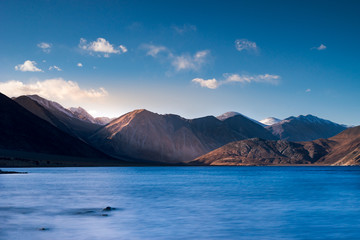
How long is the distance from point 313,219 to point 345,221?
2833 millimetres

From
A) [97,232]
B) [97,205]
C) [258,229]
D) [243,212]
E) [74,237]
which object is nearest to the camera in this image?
[74,237]

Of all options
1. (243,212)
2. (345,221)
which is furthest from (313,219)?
(243,212)

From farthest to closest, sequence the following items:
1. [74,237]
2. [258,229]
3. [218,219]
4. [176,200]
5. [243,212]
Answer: [176,200], [243,212], [218,219], [258,229], [74,237]

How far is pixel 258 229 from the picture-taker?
103ft

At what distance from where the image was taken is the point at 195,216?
38.1 meters

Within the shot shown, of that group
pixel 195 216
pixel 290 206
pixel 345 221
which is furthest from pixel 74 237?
pixel 290 206

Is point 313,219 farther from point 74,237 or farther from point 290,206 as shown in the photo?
point 74,237

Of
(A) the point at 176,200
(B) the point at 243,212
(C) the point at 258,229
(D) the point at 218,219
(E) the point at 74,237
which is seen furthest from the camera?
(A) the point at 176,200

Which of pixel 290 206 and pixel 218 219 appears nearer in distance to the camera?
pixel 218 219

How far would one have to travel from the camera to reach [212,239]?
27375 millimetres

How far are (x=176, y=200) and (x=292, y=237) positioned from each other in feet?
86.7

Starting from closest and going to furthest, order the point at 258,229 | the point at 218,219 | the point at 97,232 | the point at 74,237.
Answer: the point at 74,237 → the point at 97,232 → the point at 258,229 → the point at 218,219

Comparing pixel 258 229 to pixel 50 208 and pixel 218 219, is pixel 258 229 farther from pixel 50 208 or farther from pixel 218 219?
pixel 50 208

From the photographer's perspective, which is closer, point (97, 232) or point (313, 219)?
point (97, 232)
